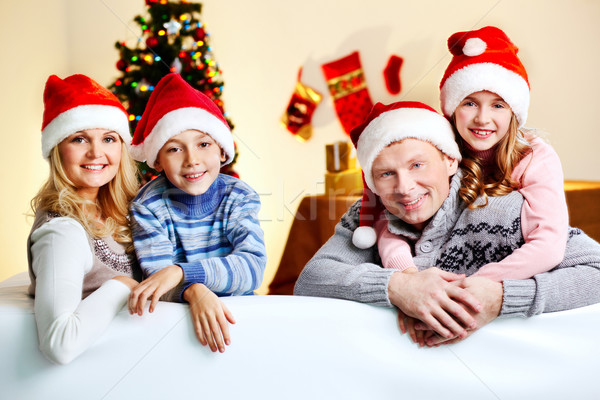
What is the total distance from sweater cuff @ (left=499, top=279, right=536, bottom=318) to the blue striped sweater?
1.96 feet

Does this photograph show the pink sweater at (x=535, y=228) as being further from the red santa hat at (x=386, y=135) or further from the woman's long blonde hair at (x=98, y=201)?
the woman's long blonde hair at (x=98, y=201)

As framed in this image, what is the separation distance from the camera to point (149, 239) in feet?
4.62

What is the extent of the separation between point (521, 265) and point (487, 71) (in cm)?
51

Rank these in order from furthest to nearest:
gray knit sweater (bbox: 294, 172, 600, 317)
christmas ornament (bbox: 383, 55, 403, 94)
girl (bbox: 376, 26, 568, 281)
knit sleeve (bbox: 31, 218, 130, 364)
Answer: christmas ornament (bbox: 383, 55, 403, 94) < girl (bbox: 376, 26, 568, 281) < gray knit sweater (bbox: 294, 172, 600, 317) < knit sleeve (bbox: 31, 218, 130, 364)

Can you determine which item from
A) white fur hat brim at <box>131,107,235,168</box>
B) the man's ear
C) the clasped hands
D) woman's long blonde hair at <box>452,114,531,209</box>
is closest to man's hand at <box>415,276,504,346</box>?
the clasped hands

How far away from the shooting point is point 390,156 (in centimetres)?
132

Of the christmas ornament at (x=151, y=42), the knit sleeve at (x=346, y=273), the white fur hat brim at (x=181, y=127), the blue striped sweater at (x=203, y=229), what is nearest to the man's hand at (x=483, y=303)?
the knit sleeve at (x=346, y=273)

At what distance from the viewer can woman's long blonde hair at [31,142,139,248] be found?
137 cm

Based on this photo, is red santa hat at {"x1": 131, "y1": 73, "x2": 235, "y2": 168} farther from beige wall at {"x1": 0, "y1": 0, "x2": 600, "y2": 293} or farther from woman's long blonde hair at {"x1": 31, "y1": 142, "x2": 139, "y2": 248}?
beige wall at {"x1": 0, "y1": 0, "x2": 600, "y2": 293}

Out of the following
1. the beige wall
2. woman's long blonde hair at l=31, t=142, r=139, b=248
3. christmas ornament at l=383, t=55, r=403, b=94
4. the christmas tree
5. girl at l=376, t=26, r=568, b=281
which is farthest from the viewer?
christmas ornament at l=383, t=55, r=403, b=94

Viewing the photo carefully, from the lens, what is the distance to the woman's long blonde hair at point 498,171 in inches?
52.4

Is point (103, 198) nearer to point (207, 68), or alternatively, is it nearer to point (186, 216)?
point (186, 216)

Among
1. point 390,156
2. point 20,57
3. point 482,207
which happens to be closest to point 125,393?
point 390,156

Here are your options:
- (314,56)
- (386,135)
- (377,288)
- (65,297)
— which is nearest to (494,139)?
(386,135)
